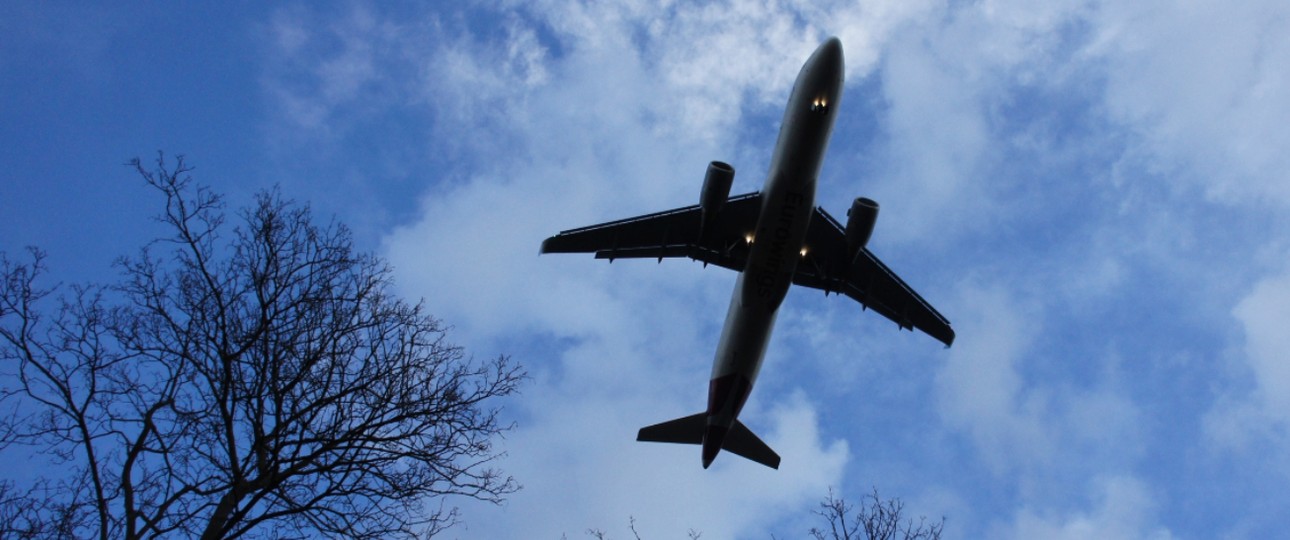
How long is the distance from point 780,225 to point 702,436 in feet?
26.7

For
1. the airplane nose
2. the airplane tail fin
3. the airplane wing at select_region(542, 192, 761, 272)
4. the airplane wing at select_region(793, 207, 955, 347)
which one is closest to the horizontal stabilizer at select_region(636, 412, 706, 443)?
the airplane tail fin

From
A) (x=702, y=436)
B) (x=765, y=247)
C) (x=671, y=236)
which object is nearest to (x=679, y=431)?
(x=702, y=436)

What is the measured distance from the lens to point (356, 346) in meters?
11.1

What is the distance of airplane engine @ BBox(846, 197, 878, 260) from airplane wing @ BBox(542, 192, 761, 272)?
291cm

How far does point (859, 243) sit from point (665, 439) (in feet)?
29.0

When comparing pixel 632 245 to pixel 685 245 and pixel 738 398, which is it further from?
pixel 738 398

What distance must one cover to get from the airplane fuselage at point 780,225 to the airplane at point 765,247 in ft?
0.10

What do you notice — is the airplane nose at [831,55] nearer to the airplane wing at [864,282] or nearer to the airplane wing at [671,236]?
the airplane wing at [671,236]

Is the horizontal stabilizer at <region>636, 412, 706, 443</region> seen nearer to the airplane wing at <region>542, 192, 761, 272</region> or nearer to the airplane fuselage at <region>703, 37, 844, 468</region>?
the airplane fuselage at <region>703, 37, 844, 468</region>

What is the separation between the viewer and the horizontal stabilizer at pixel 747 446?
94.4ft

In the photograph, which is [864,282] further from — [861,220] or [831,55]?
[831,55]

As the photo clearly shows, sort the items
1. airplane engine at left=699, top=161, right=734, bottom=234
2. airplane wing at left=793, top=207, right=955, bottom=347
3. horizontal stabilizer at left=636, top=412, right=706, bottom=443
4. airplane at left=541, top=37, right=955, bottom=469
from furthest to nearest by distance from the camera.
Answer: airplane wing at left=793, top=207, right=955, bottom=347, horizontal stabilizer at left=636, top=412, right=706, bottom=443, airplane engine at left=699, top=161, right=734, bottom=234, airplane at left=541, top=37, right=955, bottom=469

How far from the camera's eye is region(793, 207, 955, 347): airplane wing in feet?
95.4

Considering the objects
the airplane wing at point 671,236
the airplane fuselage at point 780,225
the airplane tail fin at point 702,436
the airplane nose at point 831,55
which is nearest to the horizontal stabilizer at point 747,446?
the airplane tail fin at point 702,436
